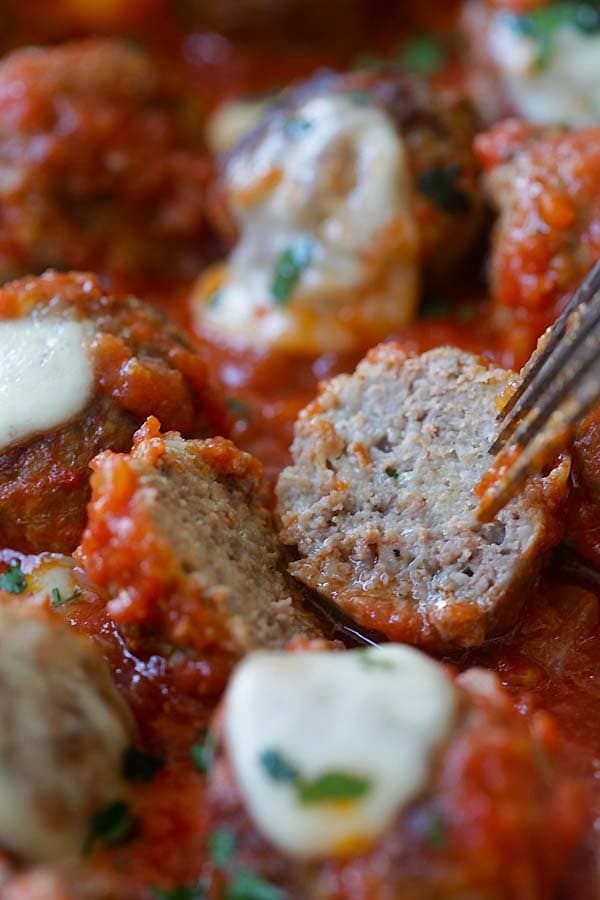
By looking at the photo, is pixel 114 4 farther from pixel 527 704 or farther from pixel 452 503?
pixel 527 704

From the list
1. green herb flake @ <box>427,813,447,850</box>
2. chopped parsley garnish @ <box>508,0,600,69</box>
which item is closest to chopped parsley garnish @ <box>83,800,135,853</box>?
green herb flake @ <box>427,813,447,850</box>

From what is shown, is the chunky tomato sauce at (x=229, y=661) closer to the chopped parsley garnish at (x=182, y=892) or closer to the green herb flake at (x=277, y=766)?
the chopped parsley garnish at (x=182, y=892)

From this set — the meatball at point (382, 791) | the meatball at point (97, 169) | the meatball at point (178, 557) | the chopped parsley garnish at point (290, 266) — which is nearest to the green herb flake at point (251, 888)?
the meatball at point (382, 791)

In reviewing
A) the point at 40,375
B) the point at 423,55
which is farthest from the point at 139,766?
the point at 423,55

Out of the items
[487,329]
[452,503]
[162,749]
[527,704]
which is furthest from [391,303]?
A: [162,749]

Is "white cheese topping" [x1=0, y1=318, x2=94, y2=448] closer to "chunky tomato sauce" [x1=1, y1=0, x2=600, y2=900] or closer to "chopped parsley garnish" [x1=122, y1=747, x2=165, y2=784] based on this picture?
"chunky tomato sauce" [x1=1, y1=0, x2=600, y2=900]
